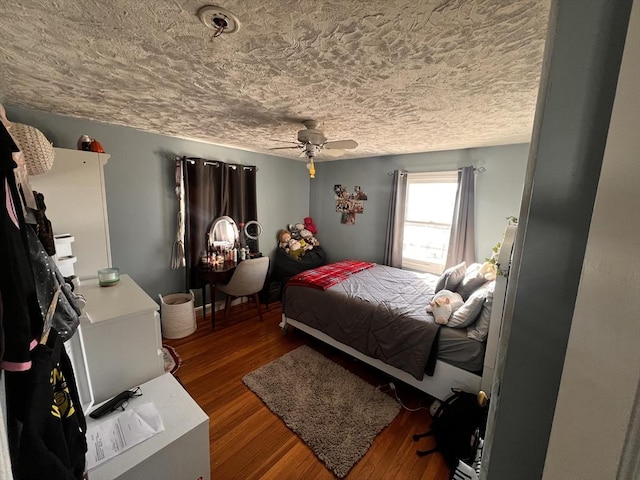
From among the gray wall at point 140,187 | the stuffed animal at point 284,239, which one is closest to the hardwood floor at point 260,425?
the gray wall at point 140,187

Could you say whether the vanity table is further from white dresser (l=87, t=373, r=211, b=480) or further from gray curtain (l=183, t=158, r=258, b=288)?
white dresser (l=87, t=373, r=211, b=480)

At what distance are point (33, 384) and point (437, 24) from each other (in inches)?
65.8

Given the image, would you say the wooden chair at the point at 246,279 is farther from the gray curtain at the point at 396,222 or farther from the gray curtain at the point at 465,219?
the gray curtain at the point at 465,219

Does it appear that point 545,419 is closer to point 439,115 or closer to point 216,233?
point 439,115

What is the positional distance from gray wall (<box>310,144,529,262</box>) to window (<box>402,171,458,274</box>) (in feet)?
0.56

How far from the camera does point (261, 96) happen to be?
1717mm

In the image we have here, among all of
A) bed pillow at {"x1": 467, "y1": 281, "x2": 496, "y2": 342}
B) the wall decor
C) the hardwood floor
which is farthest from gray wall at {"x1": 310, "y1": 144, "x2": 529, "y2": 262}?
the hardwood floor

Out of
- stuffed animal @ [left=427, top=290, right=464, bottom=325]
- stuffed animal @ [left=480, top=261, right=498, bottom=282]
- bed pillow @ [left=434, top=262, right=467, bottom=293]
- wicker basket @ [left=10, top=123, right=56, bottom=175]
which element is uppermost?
wicker basket @ [left=10, top=123, right=56, bottom=175]

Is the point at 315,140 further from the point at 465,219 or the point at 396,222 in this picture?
the point at 465,219

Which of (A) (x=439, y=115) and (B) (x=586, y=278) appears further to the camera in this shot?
(A) (x=439, y=115)

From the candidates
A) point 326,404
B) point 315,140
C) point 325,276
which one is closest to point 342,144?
point 315,140

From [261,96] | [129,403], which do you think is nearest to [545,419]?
[129,403]

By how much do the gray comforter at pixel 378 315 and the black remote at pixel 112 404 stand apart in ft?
5.22

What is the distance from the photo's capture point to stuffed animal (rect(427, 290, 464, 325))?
196 cm
